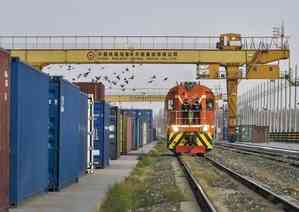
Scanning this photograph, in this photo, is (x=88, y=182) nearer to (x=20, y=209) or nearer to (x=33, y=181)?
(x=33, y=181)

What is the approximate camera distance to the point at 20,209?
13070 millimetres

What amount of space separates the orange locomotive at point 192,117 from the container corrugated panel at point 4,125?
76.4ft

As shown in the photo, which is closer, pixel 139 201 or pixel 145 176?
pixel 139 201

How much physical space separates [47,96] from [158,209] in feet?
10.4

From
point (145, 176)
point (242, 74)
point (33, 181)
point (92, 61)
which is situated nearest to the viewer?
point (33, 181)

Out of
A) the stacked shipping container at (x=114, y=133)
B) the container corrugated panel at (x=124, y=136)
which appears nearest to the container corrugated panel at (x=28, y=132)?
the stacked shipping container at (x=114, y=133)

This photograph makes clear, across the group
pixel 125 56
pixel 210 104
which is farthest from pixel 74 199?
pixel 125 56

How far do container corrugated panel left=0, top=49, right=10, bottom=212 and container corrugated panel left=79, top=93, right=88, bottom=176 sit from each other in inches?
371

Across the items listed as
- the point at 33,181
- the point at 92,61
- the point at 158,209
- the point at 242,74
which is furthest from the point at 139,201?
the point at 242,74

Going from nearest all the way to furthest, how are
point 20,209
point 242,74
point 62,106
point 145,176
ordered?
point 20,209, point 62,106, point 145,176, point 242,74

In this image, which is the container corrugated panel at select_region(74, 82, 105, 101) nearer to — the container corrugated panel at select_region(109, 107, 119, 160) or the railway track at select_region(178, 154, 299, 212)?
the container corrugated panel at select_region(109, 107, 119, 160)

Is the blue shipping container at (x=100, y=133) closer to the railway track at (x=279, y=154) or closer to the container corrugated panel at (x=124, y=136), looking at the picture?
the railway track at (x=279, y=154)

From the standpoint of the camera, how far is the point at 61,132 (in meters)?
17.4

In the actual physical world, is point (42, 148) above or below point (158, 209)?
above
